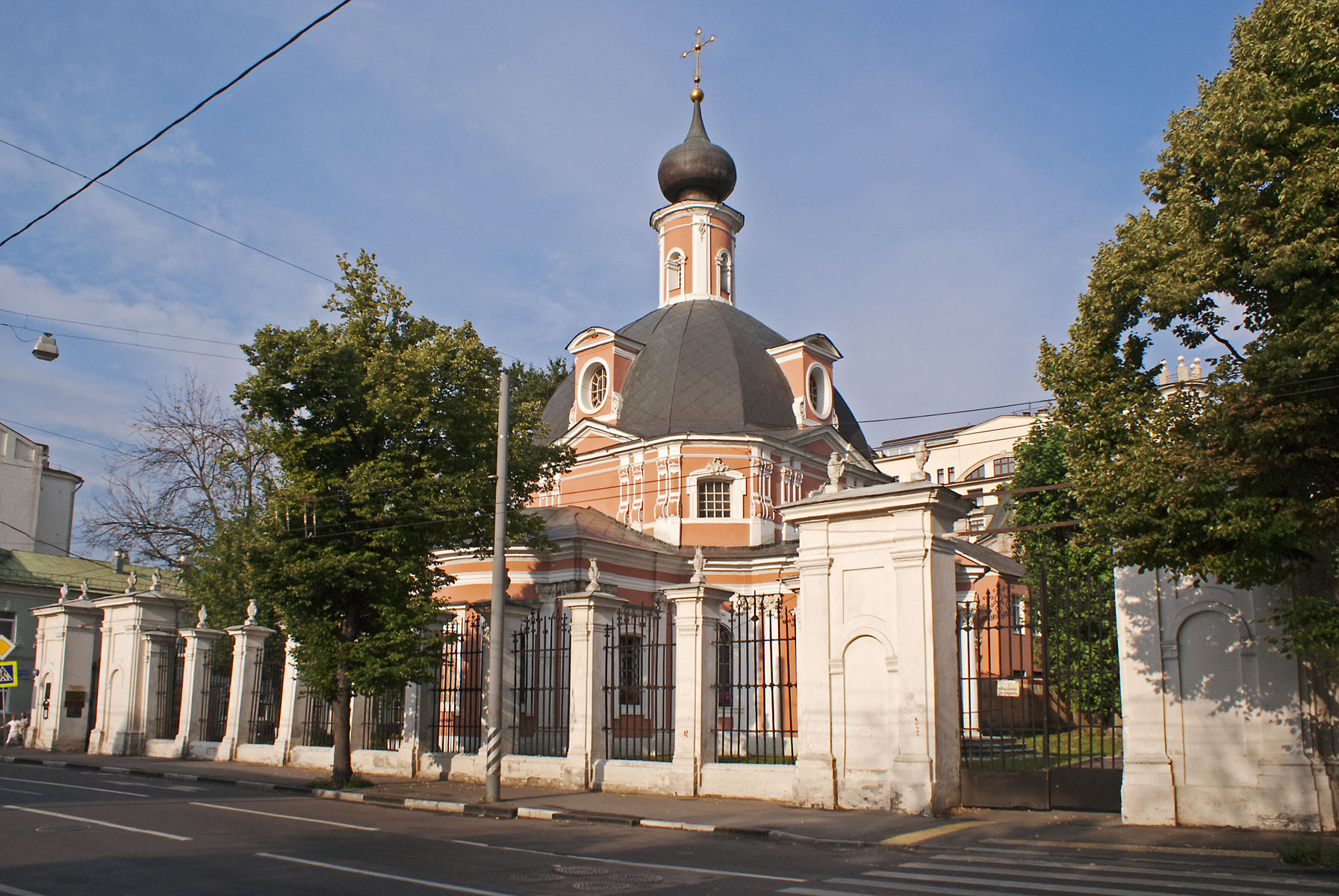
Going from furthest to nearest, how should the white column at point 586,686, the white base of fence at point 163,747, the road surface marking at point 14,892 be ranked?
the white base of fence at point 163,747
the white column at point 586,686
the road surface marking at point 14,892

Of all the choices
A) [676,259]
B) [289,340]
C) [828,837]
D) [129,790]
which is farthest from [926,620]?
[676,259]

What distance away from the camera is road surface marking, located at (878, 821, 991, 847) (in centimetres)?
1168

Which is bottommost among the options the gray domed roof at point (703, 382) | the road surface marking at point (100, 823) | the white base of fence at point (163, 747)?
the white base of fence at point (163, 747)

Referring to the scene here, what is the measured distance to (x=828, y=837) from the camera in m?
12.0

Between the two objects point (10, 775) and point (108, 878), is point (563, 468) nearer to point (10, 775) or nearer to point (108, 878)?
point (10, 775)

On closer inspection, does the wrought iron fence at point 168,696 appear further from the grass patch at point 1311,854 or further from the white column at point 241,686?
the grass patch at point 1311,854

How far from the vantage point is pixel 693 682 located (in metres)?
16.3

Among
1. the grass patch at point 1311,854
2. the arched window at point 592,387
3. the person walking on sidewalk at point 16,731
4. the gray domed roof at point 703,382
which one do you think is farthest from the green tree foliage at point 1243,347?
the person walking on sidewalk at point 16,731

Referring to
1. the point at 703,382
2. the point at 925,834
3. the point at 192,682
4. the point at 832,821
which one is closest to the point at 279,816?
the point at 832,821

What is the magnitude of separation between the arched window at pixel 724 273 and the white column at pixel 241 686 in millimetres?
23645

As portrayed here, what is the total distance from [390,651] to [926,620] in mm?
9030

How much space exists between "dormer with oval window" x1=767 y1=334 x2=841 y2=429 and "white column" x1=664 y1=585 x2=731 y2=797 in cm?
2112

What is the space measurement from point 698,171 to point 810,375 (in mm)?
9998

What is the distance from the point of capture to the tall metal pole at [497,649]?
16.2 m
